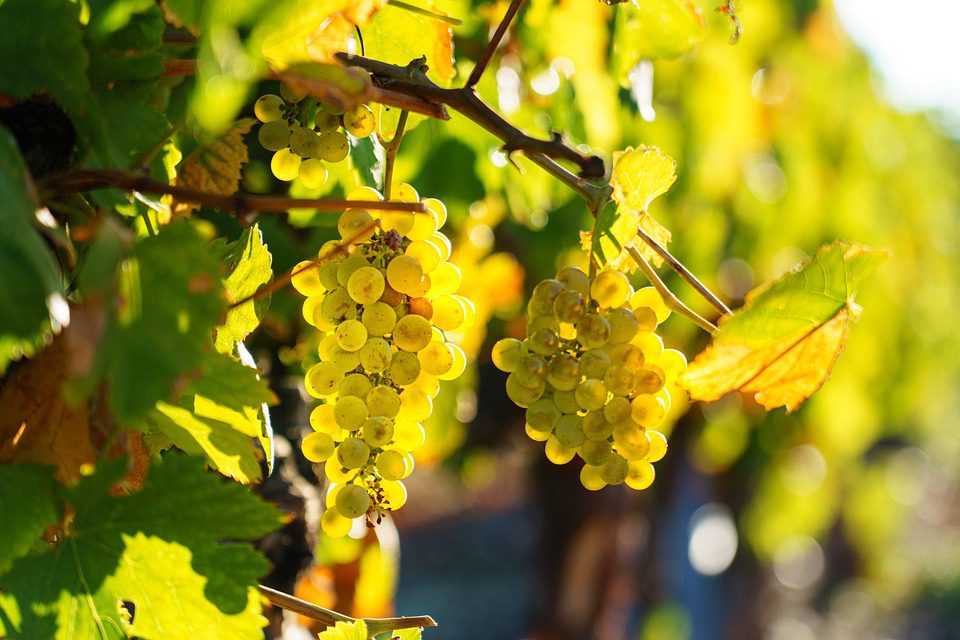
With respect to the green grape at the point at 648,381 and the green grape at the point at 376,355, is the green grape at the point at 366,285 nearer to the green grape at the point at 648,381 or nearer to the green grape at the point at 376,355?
the green grape at the point at 376,355

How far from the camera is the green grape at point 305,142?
2.37ft

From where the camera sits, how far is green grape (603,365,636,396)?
68cm

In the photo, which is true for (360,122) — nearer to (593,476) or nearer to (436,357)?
(436,357)

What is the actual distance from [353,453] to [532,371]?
13 centimetres

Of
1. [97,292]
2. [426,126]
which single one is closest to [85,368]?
[97,292]

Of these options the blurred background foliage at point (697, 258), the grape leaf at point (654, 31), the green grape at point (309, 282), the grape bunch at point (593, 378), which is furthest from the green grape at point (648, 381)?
the grape leaf at point (654, 31)

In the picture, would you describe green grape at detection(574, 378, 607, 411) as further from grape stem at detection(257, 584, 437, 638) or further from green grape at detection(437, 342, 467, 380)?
grape stem at detection(257, 584, 437, 638)

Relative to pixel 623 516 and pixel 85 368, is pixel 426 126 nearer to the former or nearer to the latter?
pixel 85 368

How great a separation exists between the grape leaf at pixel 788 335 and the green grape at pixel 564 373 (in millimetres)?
88

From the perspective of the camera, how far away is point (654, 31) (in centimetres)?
111

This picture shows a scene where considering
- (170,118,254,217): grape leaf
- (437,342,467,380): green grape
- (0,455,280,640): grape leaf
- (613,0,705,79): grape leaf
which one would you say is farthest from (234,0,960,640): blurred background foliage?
(0,455,280,640): grape leaf

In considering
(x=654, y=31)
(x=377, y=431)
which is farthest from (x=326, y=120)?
(x=654, y=31)

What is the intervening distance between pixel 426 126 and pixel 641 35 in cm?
25

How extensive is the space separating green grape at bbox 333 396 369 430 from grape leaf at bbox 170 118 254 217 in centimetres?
32
